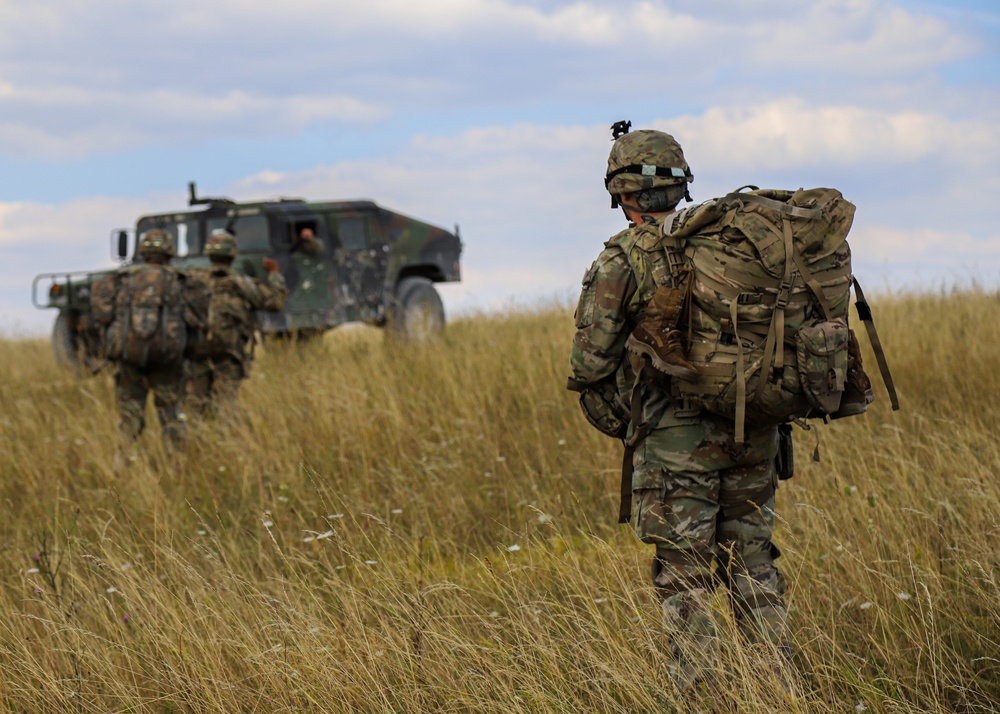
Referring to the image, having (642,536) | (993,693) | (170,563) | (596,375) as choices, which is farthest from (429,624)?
(993,693)

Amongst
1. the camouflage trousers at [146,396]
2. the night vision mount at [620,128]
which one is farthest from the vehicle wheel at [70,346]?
the night vision mount at [620,128]

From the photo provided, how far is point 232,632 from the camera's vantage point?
11.6 ft

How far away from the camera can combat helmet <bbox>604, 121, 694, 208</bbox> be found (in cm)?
330

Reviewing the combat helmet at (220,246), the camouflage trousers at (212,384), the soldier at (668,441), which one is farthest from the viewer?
the combat helmet at (220,246)

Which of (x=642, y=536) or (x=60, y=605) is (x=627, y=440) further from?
(x=60, y=605)

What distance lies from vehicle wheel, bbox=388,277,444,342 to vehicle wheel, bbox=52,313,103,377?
3.50 m

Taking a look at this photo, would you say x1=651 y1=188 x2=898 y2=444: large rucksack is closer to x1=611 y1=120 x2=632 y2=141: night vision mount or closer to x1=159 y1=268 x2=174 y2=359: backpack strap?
x1=611 y1=120 x2=632 y2=141: night vision mount

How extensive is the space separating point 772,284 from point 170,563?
8.54 ft

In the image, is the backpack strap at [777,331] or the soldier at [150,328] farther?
the soldier at [150,328]

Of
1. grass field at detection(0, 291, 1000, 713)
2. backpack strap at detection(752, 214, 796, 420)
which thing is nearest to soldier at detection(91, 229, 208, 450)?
grass field at detection(0, 291, 1000, 713)

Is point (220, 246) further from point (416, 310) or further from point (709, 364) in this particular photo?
point (416, 310)

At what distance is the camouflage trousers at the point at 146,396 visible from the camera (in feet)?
23.6

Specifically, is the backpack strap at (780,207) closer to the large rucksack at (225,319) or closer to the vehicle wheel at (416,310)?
the large rucksack at (225,319)

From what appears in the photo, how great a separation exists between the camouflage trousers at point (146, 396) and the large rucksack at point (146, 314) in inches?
4.5
